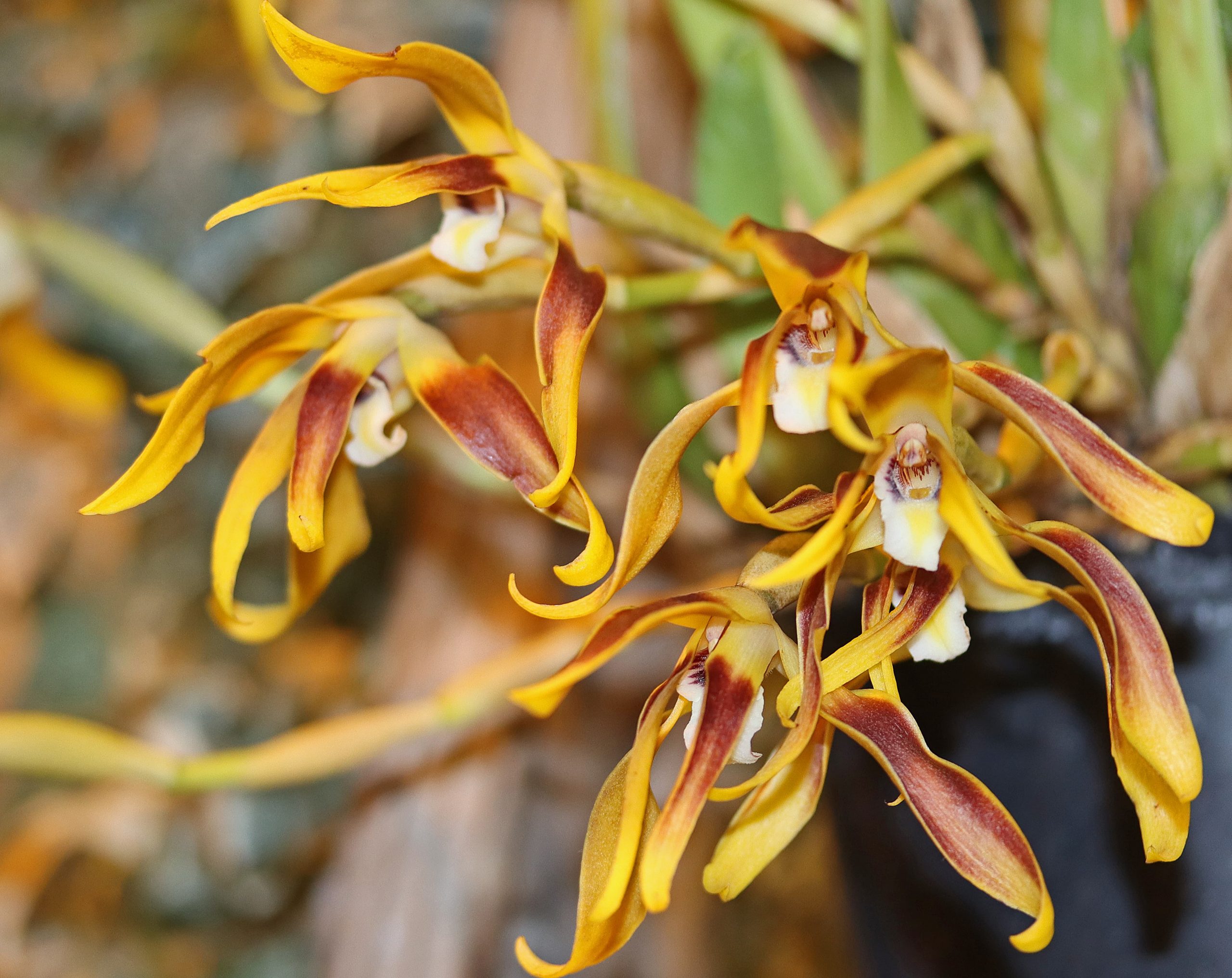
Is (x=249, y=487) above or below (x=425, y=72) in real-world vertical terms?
below

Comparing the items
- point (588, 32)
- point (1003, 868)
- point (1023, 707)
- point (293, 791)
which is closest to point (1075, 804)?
point (1023, 707)

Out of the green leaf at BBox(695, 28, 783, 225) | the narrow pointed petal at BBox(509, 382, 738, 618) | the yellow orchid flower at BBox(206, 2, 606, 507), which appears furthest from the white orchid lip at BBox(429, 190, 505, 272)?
the green leaf at BBox(695, 28, 783, 225)

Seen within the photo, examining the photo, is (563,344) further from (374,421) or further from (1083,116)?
(1083,116)

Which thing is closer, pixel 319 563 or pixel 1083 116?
pixel 319 563

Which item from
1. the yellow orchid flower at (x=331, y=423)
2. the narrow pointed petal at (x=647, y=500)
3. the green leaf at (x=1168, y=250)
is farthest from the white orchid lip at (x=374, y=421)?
the green leaf at (x=1168, y=250)

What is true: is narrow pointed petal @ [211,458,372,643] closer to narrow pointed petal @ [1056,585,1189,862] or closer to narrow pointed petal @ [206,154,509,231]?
narrow pointed petal @ [206,154,509,231]

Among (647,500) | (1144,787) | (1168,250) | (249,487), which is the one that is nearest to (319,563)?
(249,487)
